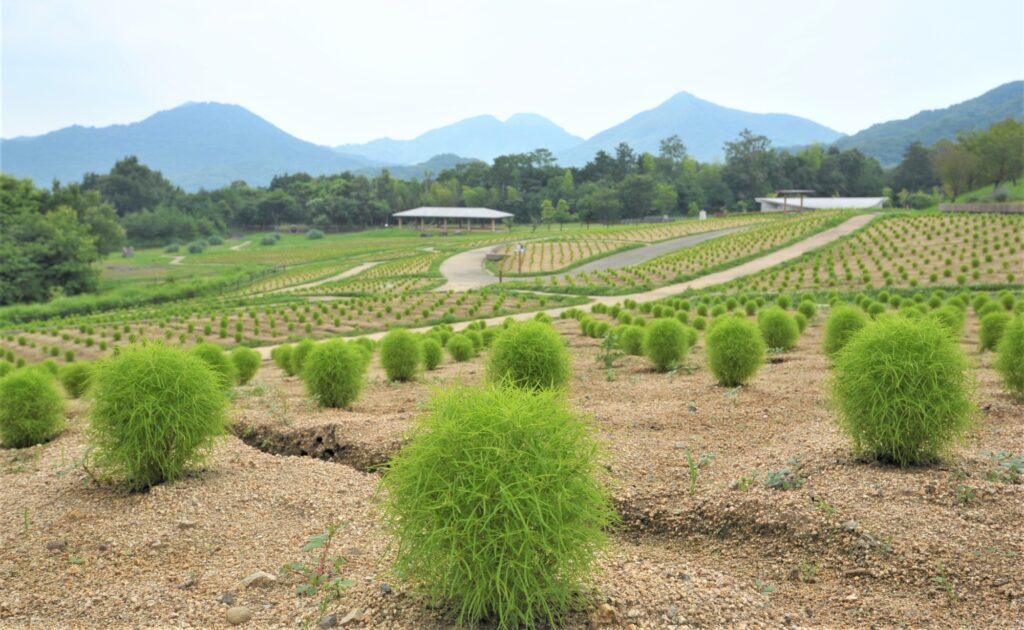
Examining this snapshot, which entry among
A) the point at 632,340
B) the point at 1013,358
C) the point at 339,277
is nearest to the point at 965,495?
the point at 1013,358

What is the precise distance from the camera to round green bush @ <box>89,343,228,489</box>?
603 centimetres

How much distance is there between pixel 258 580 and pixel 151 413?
2.15m

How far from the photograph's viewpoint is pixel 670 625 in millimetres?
3783

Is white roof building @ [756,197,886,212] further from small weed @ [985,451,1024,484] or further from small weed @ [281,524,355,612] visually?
small weed @ [281,524,355,612]

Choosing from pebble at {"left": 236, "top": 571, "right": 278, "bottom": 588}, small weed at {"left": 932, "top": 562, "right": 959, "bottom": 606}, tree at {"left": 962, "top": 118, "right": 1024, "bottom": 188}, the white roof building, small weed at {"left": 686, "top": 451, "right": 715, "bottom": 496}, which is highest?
tree at {"left": 962, "top": 118, "right": 1024, "bottom": 188}

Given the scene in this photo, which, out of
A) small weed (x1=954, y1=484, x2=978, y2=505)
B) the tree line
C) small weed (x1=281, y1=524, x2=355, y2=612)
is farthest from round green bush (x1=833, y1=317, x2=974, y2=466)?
the tree line

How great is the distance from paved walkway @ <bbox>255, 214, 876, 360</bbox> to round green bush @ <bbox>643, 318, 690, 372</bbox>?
44.5 feet

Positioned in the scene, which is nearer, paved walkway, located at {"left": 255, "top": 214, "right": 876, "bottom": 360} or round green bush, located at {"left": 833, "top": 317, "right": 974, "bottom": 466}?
round green bush, located at {"left": 833, "top": 317, "right": 974, "bottom": 466}

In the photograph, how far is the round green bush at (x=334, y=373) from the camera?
941 centimetres

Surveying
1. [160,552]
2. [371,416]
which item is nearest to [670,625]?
[160,552]

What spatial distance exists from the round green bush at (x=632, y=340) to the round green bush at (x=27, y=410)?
922 centimetres

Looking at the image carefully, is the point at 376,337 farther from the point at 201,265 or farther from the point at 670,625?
the point at 201,265

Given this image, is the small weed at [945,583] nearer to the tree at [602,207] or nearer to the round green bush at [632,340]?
the round green bush at [632,340]

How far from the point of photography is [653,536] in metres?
5.42
